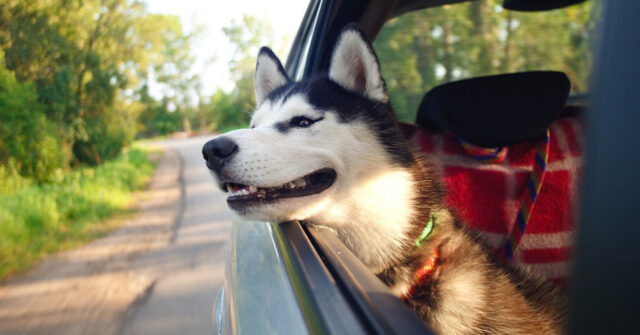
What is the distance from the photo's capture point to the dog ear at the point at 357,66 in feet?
5.44

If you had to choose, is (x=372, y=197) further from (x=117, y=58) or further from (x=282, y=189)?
(x=117, y=58)

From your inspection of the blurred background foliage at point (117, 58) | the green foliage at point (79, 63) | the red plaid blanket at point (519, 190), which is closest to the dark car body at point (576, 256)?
the blurred background foliage at point (117, 58)

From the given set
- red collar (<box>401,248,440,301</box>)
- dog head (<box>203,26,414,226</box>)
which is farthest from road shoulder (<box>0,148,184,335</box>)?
red collar (<box>401,248,440,301</box>)

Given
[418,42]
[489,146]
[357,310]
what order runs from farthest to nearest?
1. [418,42]
2. [489,146]
3. [357,310]

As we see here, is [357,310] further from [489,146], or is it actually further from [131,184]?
[131,184]

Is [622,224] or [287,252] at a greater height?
[622,224]

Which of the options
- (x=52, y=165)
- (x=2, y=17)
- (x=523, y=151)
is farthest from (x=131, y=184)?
(x=523, y=151)

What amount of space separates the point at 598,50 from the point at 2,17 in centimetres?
464

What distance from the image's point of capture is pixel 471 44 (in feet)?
8.29

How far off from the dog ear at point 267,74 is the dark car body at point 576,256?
332mm

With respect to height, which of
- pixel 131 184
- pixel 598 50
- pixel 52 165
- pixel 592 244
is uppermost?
pixel 598 50

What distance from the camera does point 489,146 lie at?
204 centimetres

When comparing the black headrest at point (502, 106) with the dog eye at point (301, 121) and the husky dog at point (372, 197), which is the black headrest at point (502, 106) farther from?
the dog eye at point (301, 121)

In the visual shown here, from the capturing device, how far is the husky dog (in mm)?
1365
